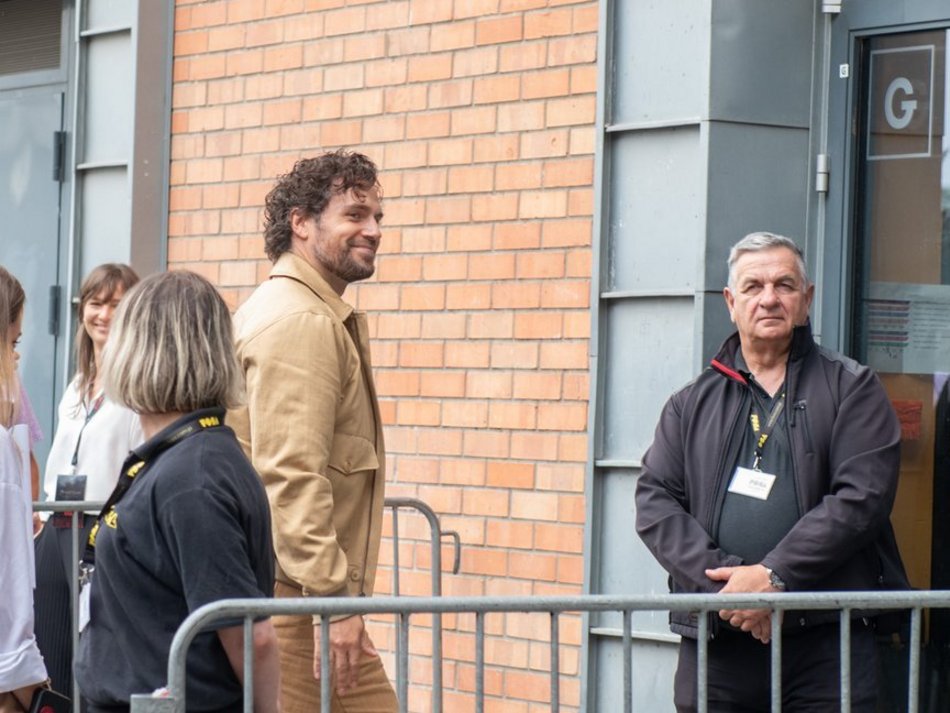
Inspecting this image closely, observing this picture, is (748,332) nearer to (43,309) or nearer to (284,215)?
(284,215)

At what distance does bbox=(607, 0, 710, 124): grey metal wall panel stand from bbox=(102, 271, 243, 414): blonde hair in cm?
250

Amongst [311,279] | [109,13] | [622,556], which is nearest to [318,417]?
[311,279]

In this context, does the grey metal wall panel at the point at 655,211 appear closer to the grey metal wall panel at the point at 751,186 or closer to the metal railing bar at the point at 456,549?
the grey metal wall panel at the point at 751,186

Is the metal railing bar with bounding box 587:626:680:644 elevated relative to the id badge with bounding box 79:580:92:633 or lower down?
lower down

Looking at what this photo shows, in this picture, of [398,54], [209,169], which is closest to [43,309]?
[209,169]

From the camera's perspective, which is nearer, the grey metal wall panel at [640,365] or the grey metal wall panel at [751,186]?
the grey metal wall panel at [751,186]

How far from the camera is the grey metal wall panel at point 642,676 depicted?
564cm

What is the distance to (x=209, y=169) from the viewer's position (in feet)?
23.9

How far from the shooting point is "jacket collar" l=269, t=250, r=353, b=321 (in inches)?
181

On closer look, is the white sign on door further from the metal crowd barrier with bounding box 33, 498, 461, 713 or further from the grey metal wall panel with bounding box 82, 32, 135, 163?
the grey metal wall panel with bounding box 82, 32, 135, 163

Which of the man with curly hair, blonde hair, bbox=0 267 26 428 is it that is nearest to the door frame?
the man with curly hair

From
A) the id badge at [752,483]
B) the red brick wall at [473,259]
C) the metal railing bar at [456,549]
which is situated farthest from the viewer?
the metal railing bar at [456,549]

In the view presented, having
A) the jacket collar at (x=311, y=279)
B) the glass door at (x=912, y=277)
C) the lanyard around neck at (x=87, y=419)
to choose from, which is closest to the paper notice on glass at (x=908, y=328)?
the glass door at (x=912, y=277)

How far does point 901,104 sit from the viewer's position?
554cm
